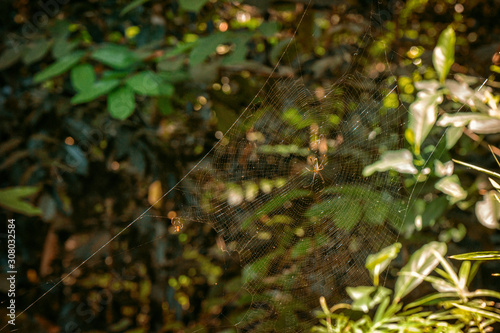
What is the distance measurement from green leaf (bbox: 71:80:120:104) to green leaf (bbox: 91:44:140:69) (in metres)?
0.05

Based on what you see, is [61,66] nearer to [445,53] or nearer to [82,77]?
[82,77]

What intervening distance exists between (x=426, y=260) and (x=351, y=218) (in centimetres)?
17

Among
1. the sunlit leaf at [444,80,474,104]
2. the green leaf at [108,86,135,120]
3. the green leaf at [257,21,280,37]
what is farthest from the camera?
the green leaf at [257,21,280,37]

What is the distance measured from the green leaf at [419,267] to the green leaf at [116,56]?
27.1 inches

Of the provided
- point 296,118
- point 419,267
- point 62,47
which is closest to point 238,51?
point 296,118

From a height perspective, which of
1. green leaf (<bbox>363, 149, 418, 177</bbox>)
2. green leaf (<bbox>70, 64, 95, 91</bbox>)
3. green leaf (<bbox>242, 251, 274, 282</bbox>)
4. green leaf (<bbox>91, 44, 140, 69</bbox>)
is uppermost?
green leaf (<bbox>363, 149, 418, 177</bbox>)

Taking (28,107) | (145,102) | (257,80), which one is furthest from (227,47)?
(28,107)

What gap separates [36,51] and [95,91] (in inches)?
11.1

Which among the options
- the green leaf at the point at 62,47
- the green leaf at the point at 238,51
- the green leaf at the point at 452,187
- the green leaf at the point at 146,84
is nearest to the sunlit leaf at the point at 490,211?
the green leaf at the point at 452,187

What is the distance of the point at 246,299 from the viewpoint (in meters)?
1.09

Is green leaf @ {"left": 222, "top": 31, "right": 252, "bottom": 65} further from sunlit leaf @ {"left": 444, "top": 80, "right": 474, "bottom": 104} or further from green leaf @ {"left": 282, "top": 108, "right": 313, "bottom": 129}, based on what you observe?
sunlit leaf @ {"left": 444, "top": 80, "right": 474, "bottom": 104}

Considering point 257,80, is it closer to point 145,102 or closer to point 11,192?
point 145,102

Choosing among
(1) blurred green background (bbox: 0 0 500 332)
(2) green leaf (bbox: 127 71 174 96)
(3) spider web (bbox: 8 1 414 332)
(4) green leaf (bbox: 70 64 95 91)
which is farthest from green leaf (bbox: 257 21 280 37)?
(4) green leaf (bbox: 70 64 95 91)

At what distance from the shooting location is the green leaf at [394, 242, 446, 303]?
2.22ft
